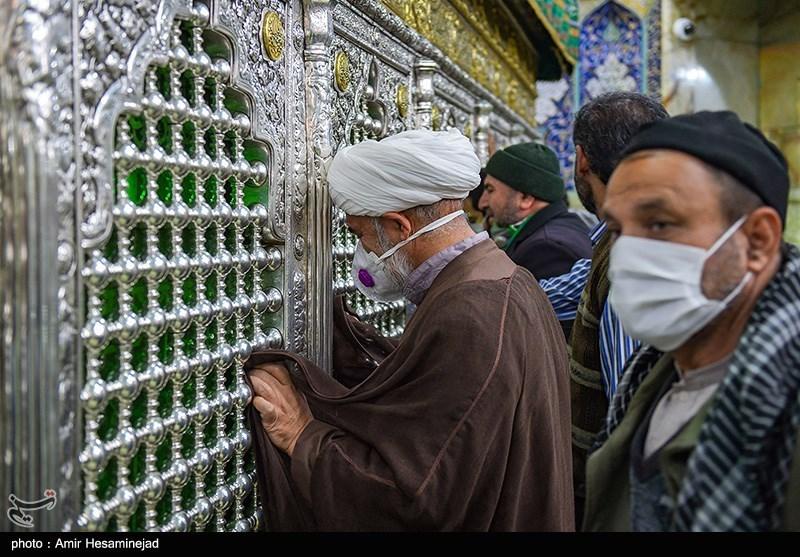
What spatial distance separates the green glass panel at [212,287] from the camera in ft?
6.44

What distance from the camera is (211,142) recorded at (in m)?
1.95

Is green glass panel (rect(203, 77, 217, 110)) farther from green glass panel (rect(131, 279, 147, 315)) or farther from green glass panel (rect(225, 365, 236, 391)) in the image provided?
green glass panel (rect(225, 365, 236, 391))

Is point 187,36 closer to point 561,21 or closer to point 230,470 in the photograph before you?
point 230,470

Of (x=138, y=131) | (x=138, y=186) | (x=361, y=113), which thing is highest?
(x=361, y=113)

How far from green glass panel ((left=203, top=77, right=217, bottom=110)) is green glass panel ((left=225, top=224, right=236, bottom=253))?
0.28 metres

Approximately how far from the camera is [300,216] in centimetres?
236

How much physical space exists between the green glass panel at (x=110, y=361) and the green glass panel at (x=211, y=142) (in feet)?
1.66

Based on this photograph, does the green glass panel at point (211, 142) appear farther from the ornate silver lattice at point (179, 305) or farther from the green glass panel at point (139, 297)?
the green glass panel at point (139, 297)

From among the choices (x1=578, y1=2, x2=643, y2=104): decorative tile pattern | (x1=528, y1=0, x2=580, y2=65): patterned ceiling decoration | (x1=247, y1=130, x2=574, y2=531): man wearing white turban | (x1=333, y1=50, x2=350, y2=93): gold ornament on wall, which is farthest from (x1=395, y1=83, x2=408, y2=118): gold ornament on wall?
(x1=578, y1=2, x2=643, y2=104): decorative tile pattern

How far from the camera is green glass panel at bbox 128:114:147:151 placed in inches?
65.3

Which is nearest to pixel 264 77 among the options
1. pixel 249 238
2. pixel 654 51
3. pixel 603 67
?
pixel 249 238

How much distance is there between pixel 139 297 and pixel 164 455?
1.12 feet

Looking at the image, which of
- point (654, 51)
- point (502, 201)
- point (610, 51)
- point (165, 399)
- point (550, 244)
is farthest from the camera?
point (610, 51)

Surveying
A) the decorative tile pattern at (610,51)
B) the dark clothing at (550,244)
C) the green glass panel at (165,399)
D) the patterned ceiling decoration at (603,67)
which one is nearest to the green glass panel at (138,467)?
the green glass panel at (165,399)
